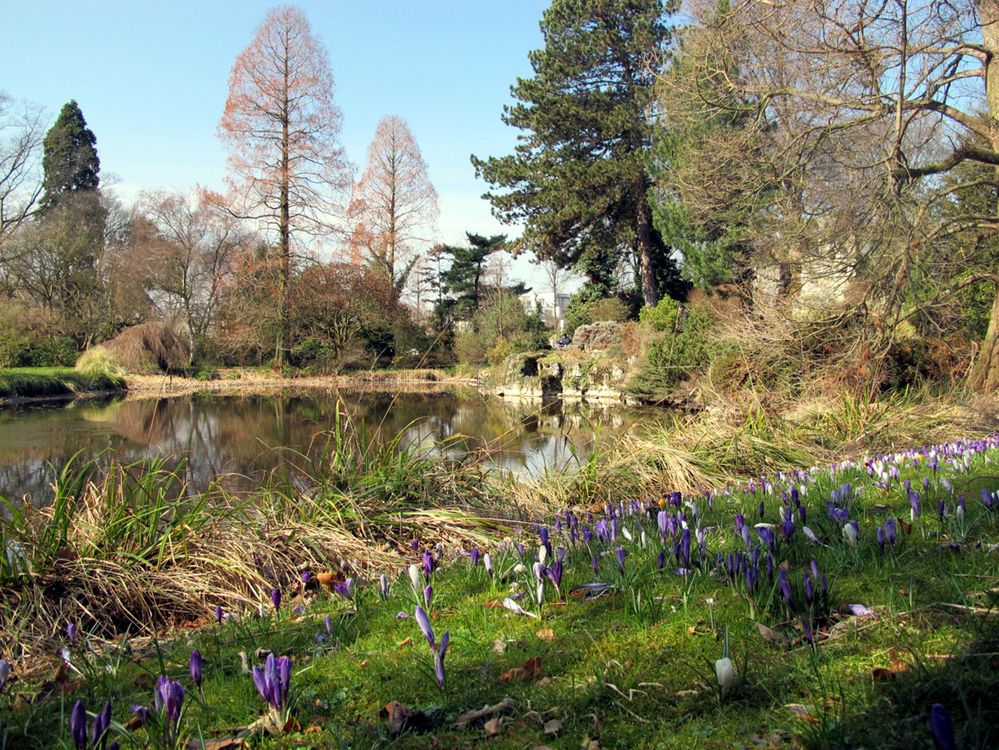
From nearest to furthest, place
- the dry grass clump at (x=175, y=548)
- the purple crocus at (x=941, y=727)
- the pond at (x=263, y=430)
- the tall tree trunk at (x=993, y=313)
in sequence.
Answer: the purple crocus at (x=941, y=727), the dry grass clump at (x=175, y=548), the pond at (x=263, y=430), the tall tree trunk at (x=993, y=313)

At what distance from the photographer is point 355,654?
236 cm

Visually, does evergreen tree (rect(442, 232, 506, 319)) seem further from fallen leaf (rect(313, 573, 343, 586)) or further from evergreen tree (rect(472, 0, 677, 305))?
fallen leaf (rect(313, 573, 343, 586))

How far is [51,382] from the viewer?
71.2 feet

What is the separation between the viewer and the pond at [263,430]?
24.7 ft

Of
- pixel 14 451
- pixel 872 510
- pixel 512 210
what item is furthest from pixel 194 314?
pixel 872 510

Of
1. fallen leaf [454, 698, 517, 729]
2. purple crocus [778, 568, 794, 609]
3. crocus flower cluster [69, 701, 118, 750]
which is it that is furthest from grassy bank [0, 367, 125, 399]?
purple crocus [778, 568, 794, 609]

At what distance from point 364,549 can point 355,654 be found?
1.75m

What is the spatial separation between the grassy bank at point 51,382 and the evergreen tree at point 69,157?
1542 cm

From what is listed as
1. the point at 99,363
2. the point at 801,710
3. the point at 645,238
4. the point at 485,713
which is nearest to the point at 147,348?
the point at 99,363

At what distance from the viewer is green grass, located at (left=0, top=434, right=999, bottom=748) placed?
1.61 meters

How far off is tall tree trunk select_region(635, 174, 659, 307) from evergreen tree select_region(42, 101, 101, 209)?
27102 millimetres

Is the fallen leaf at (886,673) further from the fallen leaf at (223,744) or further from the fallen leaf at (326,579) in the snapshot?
the fallen leaf at (326,579)

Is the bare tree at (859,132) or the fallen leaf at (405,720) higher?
the bare tree at (859,132)

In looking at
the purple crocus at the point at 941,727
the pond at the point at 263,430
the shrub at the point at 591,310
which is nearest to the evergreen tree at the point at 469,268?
the shrub at the point at 591,310
